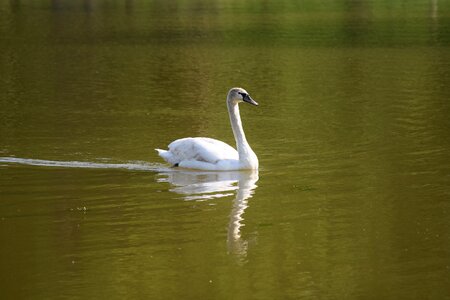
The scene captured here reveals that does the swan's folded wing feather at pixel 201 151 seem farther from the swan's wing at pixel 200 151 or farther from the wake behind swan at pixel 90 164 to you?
the wake behind swan at pixel 90 164

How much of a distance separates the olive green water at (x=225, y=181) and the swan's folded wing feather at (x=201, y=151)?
1.07 feet

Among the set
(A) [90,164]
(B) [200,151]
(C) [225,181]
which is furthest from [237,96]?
(A) [90,164]

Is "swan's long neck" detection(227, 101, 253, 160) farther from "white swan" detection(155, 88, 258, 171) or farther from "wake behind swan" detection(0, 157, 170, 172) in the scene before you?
"wake behind swan" detection(0, 157, 170, 172)

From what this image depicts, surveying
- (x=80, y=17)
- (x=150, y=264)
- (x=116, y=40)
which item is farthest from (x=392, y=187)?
(x=80, y=17)

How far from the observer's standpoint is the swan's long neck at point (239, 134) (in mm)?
17500

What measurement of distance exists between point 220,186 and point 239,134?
1.88 metres

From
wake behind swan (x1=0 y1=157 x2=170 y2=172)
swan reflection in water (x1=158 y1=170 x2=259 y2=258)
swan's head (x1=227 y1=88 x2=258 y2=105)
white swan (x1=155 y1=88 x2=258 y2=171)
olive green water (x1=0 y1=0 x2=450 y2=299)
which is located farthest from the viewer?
swan's head (x1=227 y1=88 x2=258 y2=105)

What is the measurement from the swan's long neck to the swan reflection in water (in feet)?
1.04

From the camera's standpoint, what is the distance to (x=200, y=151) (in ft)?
58.2

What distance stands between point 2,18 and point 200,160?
48433mm

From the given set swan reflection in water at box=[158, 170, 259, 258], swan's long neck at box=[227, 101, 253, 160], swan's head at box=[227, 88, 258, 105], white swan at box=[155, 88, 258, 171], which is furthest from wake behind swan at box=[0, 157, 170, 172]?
swan's head at box=[227, 88, 258, 105]

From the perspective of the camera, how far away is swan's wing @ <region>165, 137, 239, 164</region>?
17.7 metres

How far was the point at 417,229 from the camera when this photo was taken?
13.5 m

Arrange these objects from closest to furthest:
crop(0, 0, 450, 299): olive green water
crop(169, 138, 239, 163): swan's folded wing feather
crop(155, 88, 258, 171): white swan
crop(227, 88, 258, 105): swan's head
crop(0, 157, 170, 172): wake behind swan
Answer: crop(0, 0, 450, 299): olive green water
crop(155, 88, 258, 171): white swan
crop(169, 138, 239, 163): swan's folded wing feather
crop(0, 157, 170, 172): wake behind swan
crop(227, 88, 258, 105): swan's head
